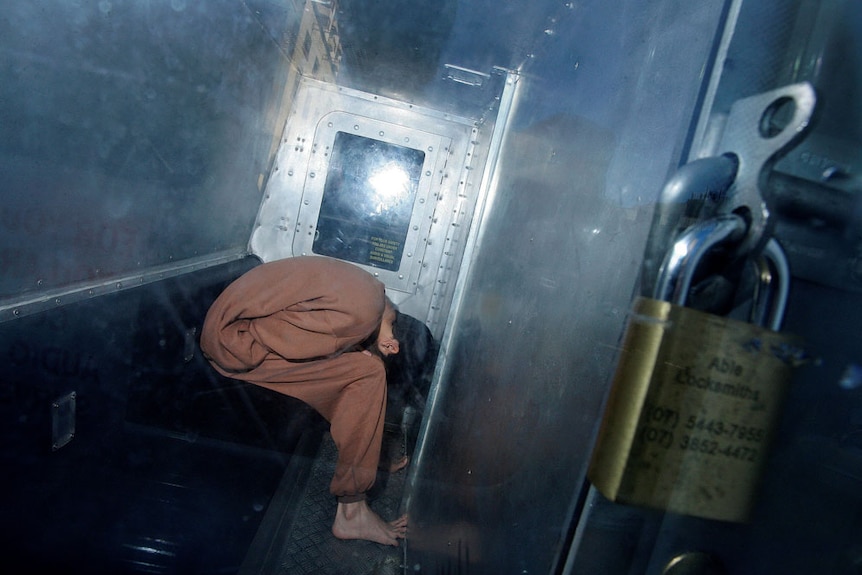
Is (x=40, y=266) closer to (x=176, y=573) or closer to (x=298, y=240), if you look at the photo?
(x=176, y=573)

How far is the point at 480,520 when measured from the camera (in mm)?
853

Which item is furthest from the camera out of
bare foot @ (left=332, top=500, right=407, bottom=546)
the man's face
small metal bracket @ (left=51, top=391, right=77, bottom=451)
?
the man's face

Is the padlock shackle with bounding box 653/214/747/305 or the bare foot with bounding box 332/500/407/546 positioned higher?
the padlock shackle with bounding box 653/214/747/305

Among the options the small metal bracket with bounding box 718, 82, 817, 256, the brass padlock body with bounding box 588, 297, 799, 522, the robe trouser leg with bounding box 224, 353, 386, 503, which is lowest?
the robe trouser leg with bounding box 224, 353, 386, 503

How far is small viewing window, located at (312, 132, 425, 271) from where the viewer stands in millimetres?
2383

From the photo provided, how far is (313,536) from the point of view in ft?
4.63

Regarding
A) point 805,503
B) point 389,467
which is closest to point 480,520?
point 805,503

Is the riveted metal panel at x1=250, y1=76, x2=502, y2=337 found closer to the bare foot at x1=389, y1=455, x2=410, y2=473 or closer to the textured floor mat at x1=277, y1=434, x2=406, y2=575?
the bare foot at x1=389, y1=455, x2=410, y2=473

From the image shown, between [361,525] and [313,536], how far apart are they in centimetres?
15

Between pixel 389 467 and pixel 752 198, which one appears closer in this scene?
pixel 752 198

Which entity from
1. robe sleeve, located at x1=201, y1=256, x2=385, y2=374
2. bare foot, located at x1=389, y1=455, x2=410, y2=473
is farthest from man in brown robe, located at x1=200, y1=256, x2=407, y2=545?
bare foot, located at x1=389, y1=455, x2=410, y2=473

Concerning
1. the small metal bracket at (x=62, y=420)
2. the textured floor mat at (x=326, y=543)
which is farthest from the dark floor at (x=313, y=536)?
the small metal bracket at (x=62, y=420)

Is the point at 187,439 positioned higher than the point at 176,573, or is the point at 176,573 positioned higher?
the point at 187,439

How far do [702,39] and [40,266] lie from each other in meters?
1.25
